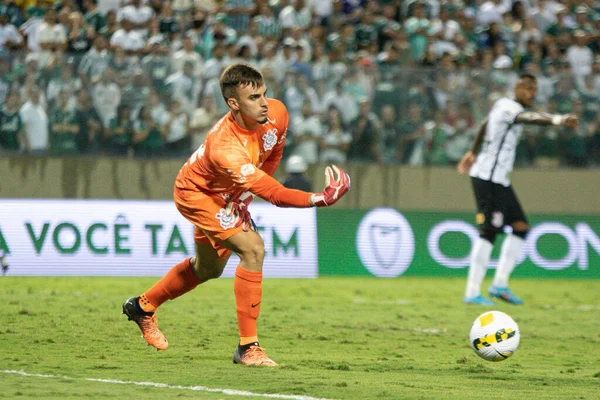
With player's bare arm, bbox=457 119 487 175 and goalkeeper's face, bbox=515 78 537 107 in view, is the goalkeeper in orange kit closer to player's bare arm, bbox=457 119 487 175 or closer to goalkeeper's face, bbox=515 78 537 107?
player's bare arm, bbox=457 119 487 175

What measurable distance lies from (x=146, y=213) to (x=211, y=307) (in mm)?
4092

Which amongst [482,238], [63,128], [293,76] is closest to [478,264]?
[482,238]

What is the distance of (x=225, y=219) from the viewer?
7469 mm

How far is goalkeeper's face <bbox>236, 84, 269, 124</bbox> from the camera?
7.25 meters

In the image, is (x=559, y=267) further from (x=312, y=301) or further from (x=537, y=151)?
(x=312, y=301)

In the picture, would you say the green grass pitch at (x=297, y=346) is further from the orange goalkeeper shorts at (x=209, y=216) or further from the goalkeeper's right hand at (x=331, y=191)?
the goalkeeper's right hand at (x=331, y=191)

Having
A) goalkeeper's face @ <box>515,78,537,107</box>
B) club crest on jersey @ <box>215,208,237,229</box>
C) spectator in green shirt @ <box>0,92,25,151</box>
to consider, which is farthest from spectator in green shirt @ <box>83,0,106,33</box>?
club crest on jersey @ <box>215,208,237,229</box>

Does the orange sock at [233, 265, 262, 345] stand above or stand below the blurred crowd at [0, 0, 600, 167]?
below

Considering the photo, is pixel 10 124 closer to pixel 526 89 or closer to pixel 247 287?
pixel 526 89

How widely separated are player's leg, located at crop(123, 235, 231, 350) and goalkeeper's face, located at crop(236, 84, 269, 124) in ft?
4.08

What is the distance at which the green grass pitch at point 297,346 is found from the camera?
20.8 ft

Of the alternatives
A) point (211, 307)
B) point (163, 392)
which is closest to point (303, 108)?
point (211, 307)

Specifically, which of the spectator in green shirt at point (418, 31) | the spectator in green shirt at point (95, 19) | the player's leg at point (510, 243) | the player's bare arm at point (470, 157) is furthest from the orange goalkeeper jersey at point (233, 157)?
the spectator in green shirt at point (418, 31)

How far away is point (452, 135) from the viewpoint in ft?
58.7
